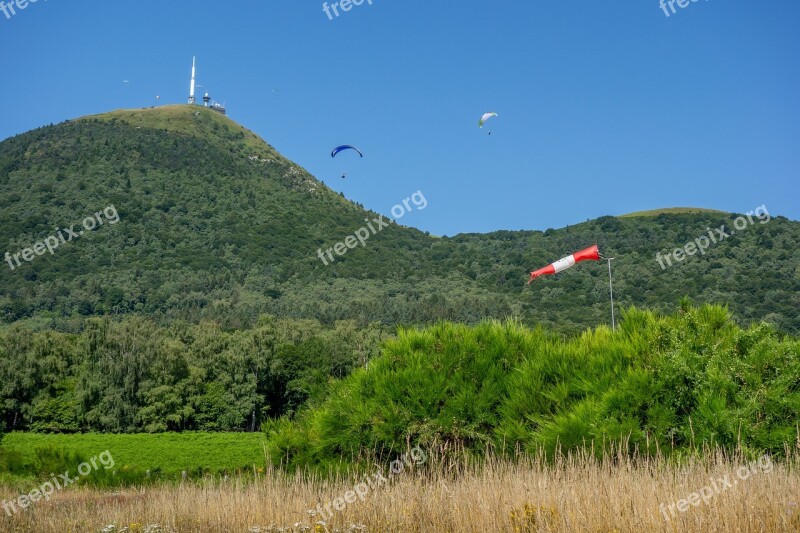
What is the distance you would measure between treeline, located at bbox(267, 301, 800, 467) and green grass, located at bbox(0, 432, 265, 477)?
32508 millimetres

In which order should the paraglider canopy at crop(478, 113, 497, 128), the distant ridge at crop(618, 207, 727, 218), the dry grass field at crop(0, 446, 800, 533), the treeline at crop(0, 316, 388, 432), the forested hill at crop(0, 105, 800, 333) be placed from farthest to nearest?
the distant ridge at crop(618, 207, 727, 218), the forested hill at crop(0, 105, 800, 333), the treeline at crop(0, 316, 388, 432), the paraglider canopy at crop(478, 113, 497, 128), the dry grass field at crop(0, 446, 800, 533)

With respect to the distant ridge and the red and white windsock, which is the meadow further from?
the distant ridge

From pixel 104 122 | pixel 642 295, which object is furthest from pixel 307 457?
pixel 104 122

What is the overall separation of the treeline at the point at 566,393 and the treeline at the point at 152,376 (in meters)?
38.9

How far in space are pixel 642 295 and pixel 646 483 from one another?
83.8 metres

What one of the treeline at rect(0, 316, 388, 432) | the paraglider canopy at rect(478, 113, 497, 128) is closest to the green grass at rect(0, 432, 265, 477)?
the treeline at rect(0, 316, 388, 432)

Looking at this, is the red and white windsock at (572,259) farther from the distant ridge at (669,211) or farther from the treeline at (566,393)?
the distant ridge at (669,211)

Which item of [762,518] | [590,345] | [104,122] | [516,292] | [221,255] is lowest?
[762,518]

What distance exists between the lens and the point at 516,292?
386ft

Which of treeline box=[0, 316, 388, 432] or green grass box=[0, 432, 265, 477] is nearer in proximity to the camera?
green grass box=[0, 432, 265, 477]

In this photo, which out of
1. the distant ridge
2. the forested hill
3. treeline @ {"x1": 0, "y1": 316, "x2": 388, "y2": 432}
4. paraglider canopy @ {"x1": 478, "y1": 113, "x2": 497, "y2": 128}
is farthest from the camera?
the distant ridge

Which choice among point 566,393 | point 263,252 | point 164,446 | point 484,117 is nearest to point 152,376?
point 164,446

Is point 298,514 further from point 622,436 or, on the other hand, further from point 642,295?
point 642,295

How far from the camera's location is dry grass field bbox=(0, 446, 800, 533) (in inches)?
253
